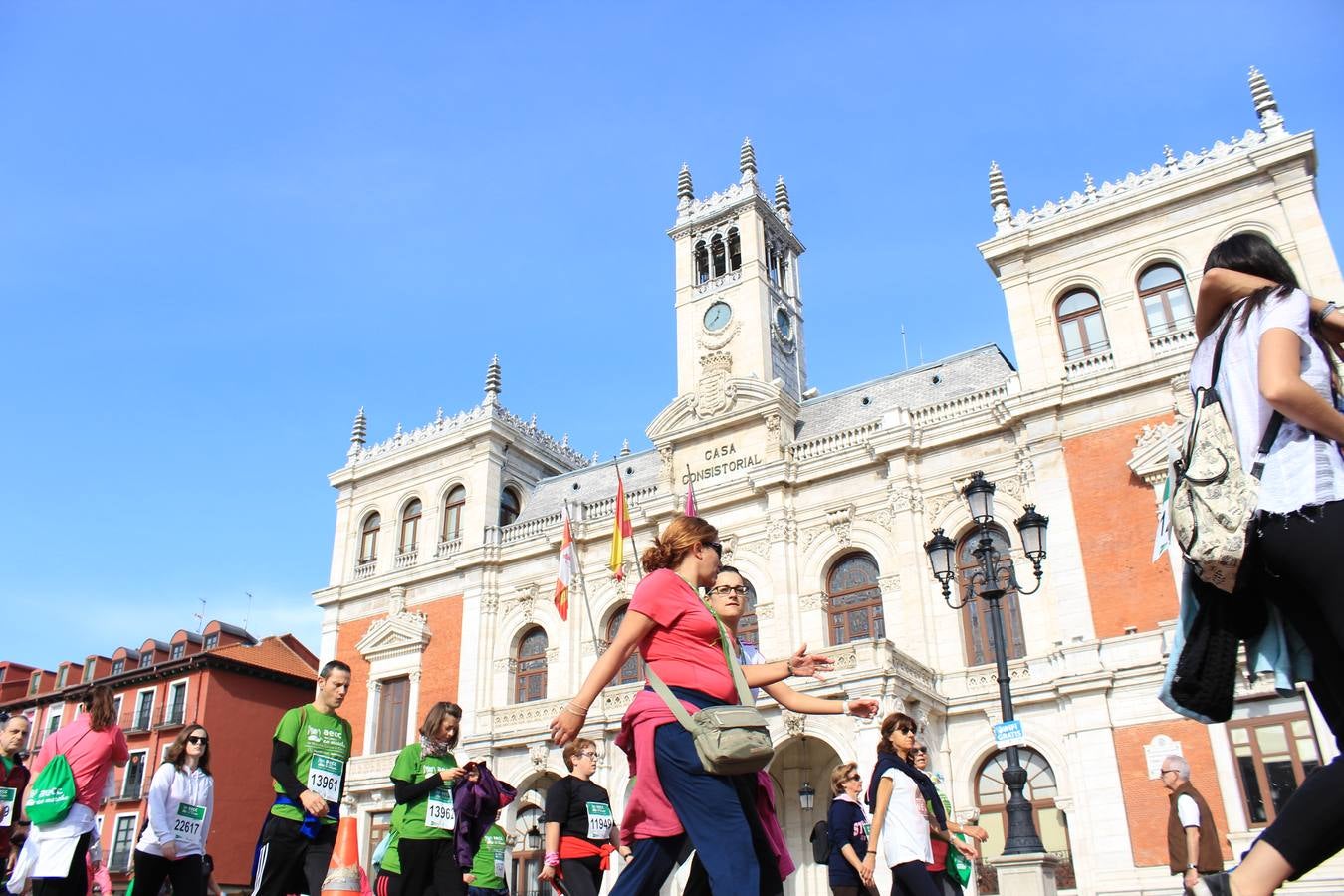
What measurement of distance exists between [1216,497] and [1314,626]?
0.44 m

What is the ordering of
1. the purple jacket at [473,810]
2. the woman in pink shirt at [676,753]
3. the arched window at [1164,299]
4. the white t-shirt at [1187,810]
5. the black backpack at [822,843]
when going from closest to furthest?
1. the woman in pink shirt at [676,753]
2. the purple jacket at [473,810]
3. the white t-shirt at [1187,810]
4. the black backpack at [822,843]
5. the arched window at [1164,299]

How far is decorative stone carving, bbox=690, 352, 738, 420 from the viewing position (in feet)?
84.1

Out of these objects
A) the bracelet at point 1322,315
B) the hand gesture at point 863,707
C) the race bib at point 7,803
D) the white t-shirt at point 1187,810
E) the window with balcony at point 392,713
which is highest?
the window with balcony at point 392,713

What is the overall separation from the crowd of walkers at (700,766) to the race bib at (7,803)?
2 cm

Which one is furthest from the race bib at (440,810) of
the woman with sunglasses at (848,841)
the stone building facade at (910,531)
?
the stone building facade at (910,531)

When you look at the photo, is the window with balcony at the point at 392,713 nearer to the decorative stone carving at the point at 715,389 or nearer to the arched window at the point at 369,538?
the arched window at the point at 369,538

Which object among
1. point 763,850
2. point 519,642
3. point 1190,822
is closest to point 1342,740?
point 763,850

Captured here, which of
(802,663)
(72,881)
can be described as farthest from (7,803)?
(802,663)

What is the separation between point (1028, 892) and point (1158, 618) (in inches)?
400

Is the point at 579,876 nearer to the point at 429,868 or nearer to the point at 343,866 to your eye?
the point at 429,868

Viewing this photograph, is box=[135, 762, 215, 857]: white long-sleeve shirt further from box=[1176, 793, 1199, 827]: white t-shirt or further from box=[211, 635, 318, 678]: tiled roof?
box=[211, 635, 318, 678]: tiled roof


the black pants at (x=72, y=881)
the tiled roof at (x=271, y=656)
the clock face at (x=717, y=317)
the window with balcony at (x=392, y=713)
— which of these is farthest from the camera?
the tiled roof at (x=271, y=656)

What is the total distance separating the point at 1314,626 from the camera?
2.81 m

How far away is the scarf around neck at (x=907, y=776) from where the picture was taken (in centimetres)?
646
